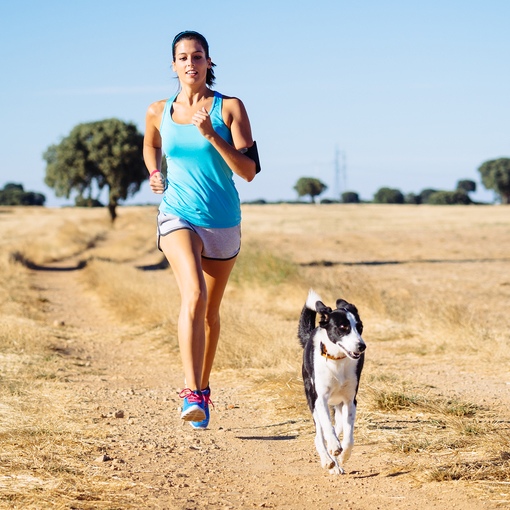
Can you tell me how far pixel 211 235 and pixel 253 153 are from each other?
2.01ft

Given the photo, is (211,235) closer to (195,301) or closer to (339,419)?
(195,301)

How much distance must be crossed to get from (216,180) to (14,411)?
2.32 meters

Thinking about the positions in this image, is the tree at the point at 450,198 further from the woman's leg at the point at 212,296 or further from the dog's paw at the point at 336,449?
the dog's paw at the point at 336,449

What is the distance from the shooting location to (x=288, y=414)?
273 inches

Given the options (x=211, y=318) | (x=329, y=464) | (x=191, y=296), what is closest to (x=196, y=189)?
(x=191, y=296)

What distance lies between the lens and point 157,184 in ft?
20.4

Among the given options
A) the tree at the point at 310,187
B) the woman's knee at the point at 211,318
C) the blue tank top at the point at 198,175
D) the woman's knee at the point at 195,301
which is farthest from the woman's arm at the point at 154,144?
the tree at the point at 310,187

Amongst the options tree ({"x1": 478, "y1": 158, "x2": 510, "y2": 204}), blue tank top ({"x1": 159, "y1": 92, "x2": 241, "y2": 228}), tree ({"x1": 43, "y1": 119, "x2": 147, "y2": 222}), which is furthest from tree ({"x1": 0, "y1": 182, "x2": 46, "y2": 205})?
blue tank top ({"x1": 159, "y1": 92, "x2": 241, "y2": 228})

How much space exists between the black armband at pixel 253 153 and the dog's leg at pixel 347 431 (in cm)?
168

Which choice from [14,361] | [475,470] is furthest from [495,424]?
[14,361]

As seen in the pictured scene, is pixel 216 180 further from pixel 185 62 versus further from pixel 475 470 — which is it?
pixel 475 470

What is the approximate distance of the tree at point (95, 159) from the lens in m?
33.7

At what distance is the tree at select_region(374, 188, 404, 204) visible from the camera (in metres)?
112

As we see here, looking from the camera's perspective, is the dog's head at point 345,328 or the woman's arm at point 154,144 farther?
the woman's arm at point 154,144
